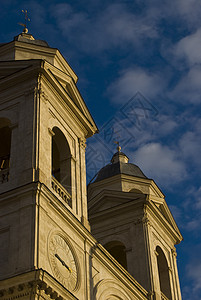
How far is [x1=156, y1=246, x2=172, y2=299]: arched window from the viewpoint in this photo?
117 ft

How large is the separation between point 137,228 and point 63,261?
38.7ft

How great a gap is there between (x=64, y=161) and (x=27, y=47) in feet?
18.9

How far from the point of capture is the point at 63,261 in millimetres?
23750

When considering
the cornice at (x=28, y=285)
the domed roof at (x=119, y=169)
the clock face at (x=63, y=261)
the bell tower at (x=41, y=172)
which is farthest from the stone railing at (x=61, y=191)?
the domed roof at (x=119, y=169)

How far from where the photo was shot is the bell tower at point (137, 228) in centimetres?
3397

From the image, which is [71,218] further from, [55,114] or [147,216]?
[147,216]

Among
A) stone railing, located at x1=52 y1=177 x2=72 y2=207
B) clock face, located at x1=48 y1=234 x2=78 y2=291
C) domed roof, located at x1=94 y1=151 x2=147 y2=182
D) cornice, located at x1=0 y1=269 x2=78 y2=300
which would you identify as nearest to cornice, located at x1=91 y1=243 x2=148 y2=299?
clock face, located at x1=48 y1=234 x2=78 y2=291

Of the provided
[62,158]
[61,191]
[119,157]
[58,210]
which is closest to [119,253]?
[119,157]

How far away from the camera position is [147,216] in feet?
116

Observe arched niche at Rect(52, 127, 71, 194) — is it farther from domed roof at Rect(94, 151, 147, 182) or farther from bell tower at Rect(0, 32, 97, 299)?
domed roof at Rect(94, 151, 147, 182)

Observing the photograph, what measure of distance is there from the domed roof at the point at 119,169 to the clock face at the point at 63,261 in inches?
583

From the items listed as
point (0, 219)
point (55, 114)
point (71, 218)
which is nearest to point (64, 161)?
point (55, 114)

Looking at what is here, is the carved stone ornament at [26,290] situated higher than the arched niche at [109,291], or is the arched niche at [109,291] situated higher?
the arched niche at [109,291]

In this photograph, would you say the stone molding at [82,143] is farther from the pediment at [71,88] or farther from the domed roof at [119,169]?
the domed roof at [119,169]
